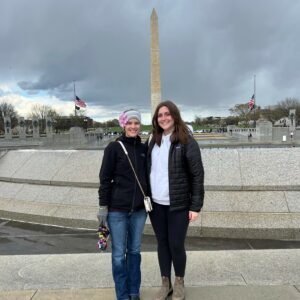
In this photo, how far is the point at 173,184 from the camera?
358cm

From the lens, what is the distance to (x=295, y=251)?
17.6ft

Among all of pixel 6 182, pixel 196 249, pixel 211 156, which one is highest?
pixel 211 156

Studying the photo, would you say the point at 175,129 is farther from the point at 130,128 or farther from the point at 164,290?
the point at 164,290

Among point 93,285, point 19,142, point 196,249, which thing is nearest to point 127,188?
point 93,285

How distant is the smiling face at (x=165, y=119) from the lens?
371 cm

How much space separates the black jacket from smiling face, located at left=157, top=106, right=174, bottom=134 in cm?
40

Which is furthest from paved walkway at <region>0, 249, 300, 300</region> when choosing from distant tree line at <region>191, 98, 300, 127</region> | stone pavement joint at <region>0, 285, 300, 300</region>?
distant tree line at <region>191, 98, 300, 127</region>

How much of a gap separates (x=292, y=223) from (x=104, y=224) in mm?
3947

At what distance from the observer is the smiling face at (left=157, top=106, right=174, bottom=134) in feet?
12.2

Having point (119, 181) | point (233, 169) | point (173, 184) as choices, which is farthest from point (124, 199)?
point (233, 169)

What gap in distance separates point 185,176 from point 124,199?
599 mm

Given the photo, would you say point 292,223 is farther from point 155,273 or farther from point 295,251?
point 155,273

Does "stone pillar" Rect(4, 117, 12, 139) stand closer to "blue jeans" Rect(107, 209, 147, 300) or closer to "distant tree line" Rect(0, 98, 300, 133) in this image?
"distant tree line" Rect(0, 98, 300, 133)

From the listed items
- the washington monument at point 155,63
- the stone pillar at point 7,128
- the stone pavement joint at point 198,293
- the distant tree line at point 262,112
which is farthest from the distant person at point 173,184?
the distant tree line at point 262,112
